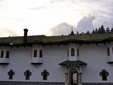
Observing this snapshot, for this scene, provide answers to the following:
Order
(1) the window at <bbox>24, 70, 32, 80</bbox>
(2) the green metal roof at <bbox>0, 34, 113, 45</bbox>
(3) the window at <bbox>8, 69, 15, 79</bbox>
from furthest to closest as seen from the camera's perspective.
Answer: (3) the window at <bbox>8, 69, 15, 79</bbox>, (1) the window at <bbox>24, 70, 32, 80</bbox>, (2) the green metal roof at <bbox>0, 34, 113, 45</bbox>

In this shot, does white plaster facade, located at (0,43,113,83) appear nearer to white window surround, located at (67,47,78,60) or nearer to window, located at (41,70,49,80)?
white window surround, located at (67,47,78,60)

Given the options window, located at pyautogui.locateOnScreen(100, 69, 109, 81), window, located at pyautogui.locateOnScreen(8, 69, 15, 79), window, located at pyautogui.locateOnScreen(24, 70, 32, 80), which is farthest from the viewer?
window, located at pyautogui.locateOnScreen(8, 69, 15, 79)

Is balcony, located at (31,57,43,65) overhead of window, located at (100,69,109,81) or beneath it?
overhead

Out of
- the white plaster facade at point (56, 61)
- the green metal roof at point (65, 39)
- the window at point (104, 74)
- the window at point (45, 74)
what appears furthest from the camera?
the window at point (45, 74)

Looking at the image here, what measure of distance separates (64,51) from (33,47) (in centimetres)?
568

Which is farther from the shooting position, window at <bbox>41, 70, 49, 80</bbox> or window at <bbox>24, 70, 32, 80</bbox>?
window at <bbox>24, 70, 32, 80</bbox>

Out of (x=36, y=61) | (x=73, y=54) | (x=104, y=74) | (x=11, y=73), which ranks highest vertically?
(x=73, y=54)

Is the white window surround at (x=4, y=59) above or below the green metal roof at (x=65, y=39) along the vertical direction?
below

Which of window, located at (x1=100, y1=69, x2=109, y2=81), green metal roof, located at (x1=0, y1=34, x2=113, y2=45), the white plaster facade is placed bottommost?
window, located at (x1=100, y1=69, x2=109, y2=81)

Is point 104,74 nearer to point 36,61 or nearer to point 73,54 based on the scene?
point 73,54

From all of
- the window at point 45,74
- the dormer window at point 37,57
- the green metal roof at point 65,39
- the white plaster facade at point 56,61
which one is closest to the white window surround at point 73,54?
the white plaster facade at point 56,61

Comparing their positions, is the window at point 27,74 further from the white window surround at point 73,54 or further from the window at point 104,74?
the window at point 104,74

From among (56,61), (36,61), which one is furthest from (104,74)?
(36,61)

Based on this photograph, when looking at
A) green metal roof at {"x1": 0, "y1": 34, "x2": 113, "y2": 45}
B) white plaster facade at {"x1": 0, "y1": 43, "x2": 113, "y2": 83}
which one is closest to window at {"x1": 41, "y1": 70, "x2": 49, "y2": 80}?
white plaster facade at {"x1": 0, "y1": 43, "x2": 113, "y2": 83}
